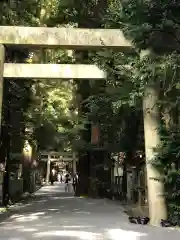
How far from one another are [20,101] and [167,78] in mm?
9499

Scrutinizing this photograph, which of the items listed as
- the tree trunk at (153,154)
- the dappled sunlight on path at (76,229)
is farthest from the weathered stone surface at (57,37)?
the dappled sunlight on path at (76,229)

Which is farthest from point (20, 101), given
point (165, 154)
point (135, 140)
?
point (165, 154)

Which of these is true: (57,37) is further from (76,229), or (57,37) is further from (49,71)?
(76,229)

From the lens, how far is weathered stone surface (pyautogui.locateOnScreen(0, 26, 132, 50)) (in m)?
11.1

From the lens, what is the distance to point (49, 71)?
1117 cm

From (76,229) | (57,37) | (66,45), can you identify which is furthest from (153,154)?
(57,37)

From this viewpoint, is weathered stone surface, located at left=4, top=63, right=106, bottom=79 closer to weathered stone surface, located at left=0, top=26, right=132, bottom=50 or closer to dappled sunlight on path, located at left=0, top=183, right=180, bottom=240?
weathered stone surface, located at left=0, top=26, right=132, bottom=50

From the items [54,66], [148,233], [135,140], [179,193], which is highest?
[54,66]

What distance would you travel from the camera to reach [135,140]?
1773cm

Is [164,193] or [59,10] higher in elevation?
[59,10]

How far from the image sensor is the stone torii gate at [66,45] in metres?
11.1

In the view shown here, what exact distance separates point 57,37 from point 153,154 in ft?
14.0

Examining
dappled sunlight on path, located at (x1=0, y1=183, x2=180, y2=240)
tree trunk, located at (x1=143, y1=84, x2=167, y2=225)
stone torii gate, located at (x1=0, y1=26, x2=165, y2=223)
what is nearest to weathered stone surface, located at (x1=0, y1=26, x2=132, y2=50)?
stone torii gate, located at (x1=0, y1=26, x2=165, y2=223)

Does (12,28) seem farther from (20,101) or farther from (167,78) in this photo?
(20,101)
